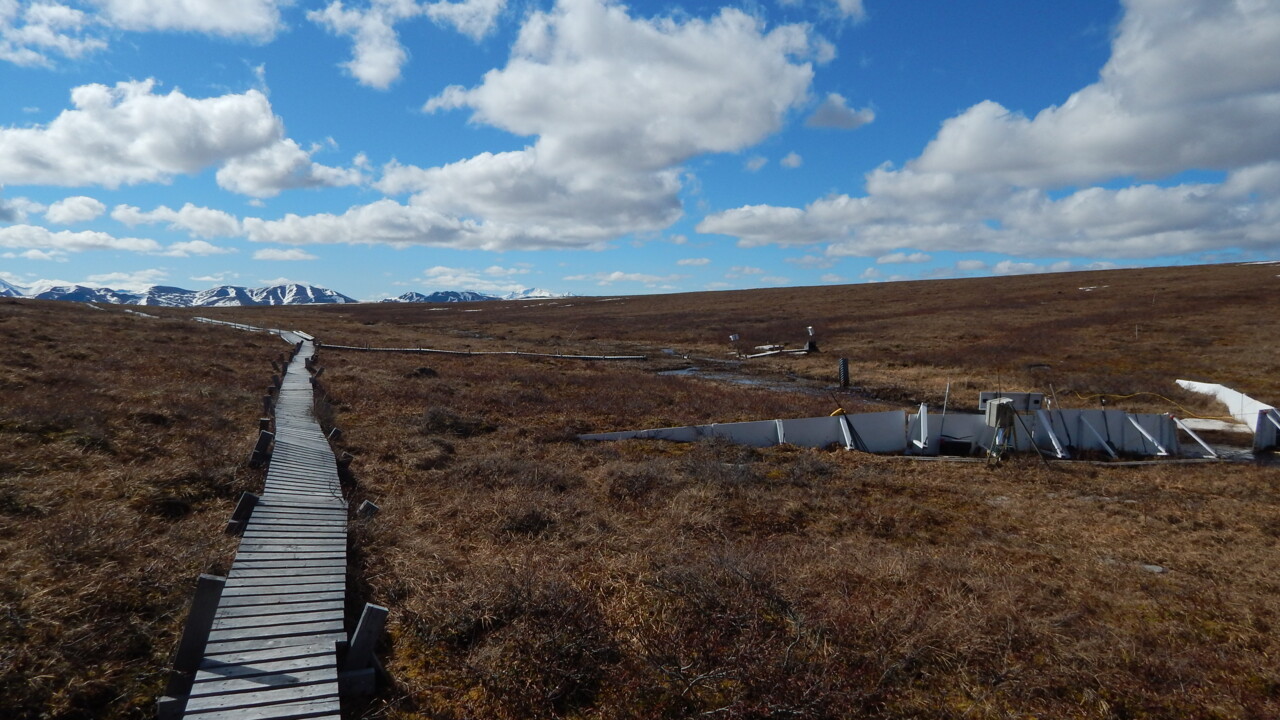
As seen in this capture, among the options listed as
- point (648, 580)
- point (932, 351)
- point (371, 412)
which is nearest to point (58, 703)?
point (648, 580)

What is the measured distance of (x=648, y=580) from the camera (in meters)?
7.58

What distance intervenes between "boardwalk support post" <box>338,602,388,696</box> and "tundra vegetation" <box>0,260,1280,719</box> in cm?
23

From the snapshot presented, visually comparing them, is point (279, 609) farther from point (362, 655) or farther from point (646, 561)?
point (646, 561)

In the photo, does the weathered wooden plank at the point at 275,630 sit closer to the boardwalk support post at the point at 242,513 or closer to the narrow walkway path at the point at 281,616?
the narrow walkway path at the point at 281,616

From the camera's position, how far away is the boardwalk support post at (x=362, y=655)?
5.74m

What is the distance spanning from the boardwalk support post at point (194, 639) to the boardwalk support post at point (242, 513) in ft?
9.60

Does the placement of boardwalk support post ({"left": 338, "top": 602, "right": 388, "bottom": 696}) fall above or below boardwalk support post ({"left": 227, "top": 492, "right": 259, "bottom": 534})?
below

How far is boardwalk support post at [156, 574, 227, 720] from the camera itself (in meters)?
5.28

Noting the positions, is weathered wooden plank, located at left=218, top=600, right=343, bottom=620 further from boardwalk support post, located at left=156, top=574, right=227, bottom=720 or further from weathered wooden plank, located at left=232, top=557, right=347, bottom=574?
weathered wooden plank, located at left=232, top=557, right=347, bottom=574

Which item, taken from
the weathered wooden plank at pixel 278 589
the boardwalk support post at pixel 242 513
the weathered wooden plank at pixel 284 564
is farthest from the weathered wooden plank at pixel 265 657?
the boardwalk support post at pixel 242 513

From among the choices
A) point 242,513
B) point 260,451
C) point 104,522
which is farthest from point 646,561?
point 260,451

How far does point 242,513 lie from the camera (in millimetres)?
8359

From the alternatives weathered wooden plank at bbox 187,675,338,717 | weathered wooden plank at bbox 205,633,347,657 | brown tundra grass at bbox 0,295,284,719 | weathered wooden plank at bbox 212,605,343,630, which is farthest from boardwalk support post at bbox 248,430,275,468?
weathered wooden plank at bbox 187,675,338,717

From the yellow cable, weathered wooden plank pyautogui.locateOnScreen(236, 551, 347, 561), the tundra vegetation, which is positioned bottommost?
the yellow cable
